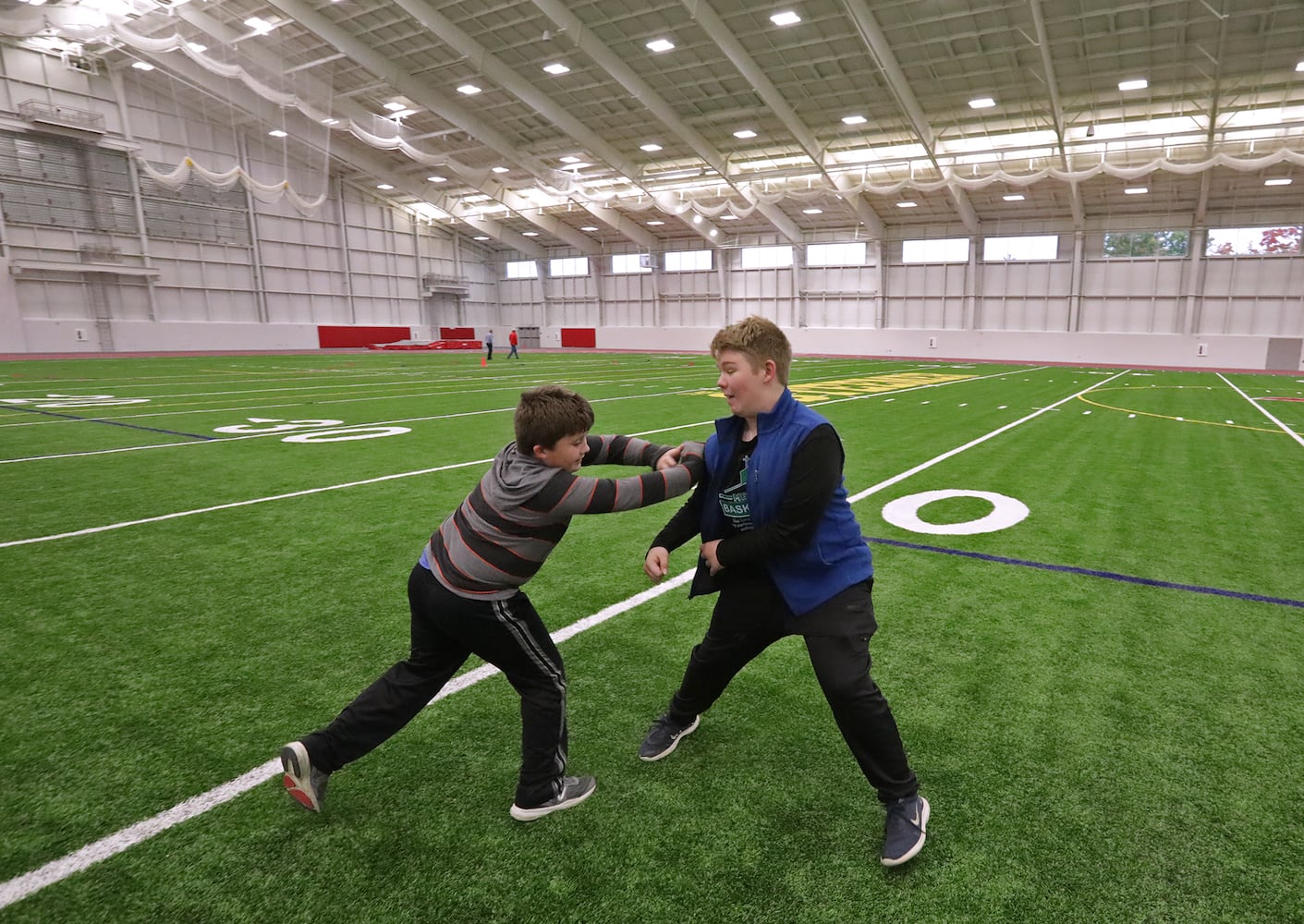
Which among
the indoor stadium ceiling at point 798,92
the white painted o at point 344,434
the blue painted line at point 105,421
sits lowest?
the white painted o at point 344,434

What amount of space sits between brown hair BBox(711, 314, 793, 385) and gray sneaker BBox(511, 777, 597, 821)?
165 centimetres

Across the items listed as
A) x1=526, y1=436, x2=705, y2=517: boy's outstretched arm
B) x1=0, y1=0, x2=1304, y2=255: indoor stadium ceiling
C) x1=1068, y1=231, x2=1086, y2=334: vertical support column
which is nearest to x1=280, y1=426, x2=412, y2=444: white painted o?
x1=526, y1=436, x2=705, y2=517: boy's outstretched arm

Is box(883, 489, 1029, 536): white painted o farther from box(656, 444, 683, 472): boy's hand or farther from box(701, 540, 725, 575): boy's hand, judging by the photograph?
box(701, 540, 725, 575): boy's hand

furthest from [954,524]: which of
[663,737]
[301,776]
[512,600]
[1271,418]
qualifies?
[1271,418]

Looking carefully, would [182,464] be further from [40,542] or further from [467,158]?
[467,158]

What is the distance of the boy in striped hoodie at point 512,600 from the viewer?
8.05ft

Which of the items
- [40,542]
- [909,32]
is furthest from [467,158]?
[40,542]

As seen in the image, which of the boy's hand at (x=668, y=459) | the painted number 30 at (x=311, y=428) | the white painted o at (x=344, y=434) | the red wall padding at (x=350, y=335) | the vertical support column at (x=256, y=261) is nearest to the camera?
the boy's hand at (x=668, y=459)

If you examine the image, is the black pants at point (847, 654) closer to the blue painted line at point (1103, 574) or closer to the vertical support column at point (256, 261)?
the blue painted line at point (1103, 574)

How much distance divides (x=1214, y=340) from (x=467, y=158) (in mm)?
39501

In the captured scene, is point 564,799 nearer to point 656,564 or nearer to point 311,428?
point 656,564

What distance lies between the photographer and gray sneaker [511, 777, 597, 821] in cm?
257

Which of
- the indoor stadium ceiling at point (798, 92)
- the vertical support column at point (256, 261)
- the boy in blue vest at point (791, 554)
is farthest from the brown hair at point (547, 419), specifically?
the vertical support column at point (256, 261)

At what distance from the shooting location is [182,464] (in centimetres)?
858
